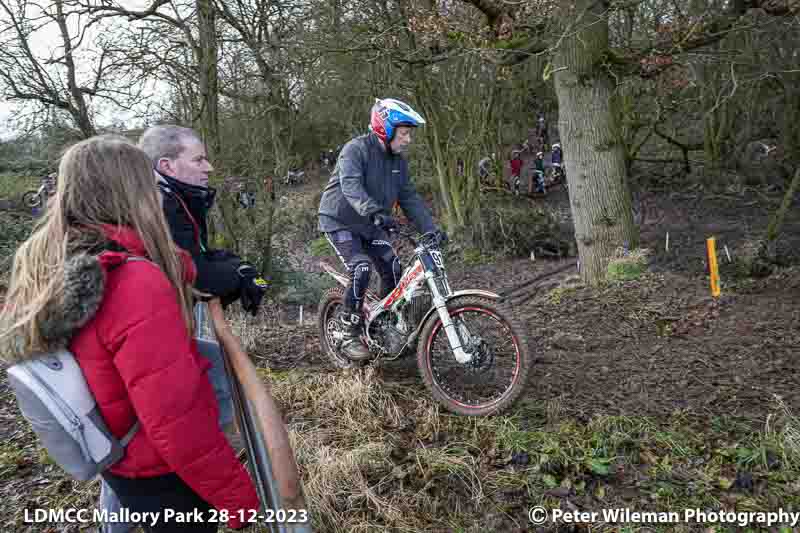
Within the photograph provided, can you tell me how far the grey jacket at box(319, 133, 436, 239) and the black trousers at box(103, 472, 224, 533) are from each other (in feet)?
7.81

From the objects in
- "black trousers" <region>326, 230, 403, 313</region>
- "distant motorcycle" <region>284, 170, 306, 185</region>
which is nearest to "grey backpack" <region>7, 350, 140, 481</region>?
"black trousers" <region>326, 230, 403, 313</region>

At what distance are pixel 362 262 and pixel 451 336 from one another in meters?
0.97

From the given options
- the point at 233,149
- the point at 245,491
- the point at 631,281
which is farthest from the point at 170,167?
the point at 233,149

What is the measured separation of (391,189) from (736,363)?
2.87 metres

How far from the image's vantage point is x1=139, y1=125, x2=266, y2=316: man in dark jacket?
8.17ft

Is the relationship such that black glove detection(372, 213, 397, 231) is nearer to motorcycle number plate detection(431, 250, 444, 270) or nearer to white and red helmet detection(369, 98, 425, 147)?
motorcycle number plate detection(431, 250, 444, 270)

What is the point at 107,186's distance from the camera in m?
1.69

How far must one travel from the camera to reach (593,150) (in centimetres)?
734

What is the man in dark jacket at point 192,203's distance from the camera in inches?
98.0

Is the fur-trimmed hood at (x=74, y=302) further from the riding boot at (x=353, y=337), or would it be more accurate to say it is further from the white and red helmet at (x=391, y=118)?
the riding boot at (x=353, y=337)

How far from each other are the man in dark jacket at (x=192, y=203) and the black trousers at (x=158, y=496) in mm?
953

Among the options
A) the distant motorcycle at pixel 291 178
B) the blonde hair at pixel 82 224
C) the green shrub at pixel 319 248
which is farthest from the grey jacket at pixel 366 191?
the green shrub at pixel 319 248

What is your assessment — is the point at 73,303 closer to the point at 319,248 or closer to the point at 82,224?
the point at 82,224

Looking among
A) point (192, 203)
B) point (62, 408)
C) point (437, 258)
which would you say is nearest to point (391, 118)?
point (437, 258)
